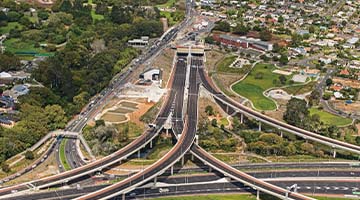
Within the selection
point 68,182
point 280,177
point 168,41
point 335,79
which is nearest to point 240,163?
point 280,177

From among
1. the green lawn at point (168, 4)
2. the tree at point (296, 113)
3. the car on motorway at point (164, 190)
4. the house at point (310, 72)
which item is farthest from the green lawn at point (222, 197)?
the green lawn at point (168, 4)

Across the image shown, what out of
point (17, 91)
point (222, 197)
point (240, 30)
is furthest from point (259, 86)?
point (17, 91)

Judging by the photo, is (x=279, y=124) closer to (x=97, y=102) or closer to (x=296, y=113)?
(x=296, y=113)

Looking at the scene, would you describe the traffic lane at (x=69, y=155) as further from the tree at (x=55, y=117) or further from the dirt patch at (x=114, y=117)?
the dirt patch at (x=114, y=117)

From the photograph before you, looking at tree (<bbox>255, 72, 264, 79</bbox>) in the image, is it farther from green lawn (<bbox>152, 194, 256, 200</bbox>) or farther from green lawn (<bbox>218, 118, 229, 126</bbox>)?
green lawn (<bbox>152, 194, 256, 200</bbox>)

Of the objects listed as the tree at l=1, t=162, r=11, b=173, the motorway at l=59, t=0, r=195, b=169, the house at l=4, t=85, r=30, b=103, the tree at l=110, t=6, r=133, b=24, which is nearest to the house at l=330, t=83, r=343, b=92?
the motorway at l=59, t=0, r=195, b=169
